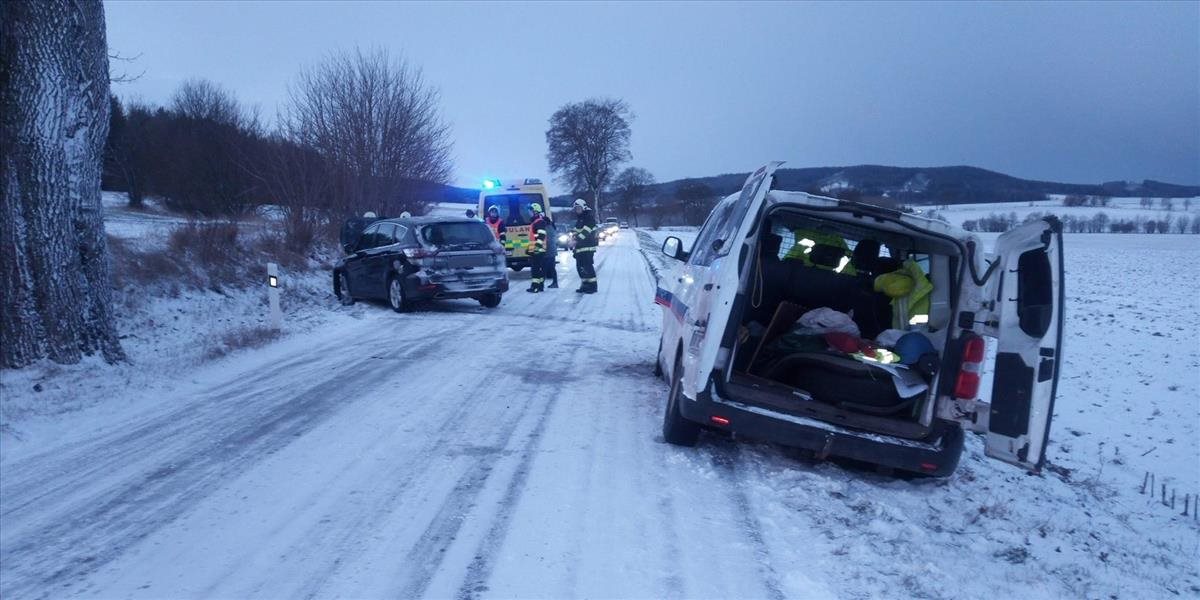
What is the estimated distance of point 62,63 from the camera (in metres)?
7.62

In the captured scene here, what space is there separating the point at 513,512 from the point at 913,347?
2.96 metres

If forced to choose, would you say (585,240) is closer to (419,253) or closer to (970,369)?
(419,253)

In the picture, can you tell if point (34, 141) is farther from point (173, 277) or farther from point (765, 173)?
point (765, 173)

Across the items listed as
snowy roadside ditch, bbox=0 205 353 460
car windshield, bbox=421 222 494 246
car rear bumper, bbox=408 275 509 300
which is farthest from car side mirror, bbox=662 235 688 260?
car windshield, bbox=421 222 494 246

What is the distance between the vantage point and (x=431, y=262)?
41.5 feet

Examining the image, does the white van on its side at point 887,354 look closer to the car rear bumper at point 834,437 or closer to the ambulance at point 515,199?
the car rear bumper at point 834,437

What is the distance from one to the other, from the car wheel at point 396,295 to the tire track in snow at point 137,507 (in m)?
6.10

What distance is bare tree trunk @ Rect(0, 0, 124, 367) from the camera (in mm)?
7406

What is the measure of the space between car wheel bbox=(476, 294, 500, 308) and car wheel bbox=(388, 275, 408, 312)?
1.35 m

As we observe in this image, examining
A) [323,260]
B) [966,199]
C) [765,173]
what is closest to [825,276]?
[765,173]

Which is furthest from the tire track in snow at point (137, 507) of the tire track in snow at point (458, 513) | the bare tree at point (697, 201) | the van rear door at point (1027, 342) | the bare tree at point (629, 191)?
the bare tree at point (629, 191)

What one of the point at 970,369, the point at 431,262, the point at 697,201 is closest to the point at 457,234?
the point at 431,262

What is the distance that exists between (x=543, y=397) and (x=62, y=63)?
5.74 m

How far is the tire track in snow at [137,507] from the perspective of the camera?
3.98m
